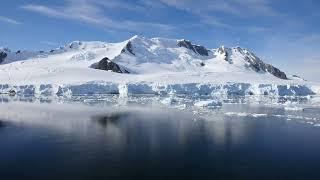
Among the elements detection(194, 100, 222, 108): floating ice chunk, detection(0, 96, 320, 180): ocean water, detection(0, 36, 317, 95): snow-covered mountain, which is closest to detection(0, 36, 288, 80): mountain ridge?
detection(0, 36, 317, 95): snow-covered mountain

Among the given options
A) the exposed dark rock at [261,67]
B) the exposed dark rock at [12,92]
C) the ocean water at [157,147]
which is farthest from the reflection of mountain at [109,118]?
the exposed dark rock at [261,67]

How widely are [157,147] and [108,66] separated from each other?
49322 mm

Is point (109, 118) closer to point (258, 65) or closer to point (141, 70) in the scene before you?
point (141, 70)

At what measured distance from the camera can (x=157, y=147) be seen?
13.2 m

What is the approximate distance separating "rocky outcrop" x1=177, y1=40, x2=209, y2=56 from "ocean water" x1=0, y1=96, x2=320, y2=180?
65.2 metres

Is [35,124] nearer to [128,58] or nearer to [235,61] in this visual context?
[128,58]

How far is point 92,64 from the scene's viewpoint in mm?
63125

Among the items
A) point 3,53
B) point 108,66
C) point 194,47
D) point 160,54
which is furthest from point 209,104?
point 194,47

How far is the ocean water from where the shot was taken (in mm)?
10094

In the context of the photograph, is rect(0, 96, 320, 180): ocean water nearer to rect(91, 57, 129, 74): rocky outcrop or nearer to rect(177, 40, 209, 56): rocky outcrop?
rect(91, 57, 129, 74): rocky outcrop

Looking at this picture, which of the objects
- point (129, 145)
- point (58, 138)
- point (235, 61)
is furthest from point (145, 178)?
point (235, 61)

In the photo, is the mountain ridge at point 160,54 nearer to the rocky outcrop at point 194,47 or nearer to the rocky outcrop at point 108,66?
the rocky outcrop at point 194,47

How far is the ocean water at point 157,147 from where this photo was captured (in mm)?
10094

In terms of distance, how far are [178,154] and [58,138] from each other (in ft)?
15.4
